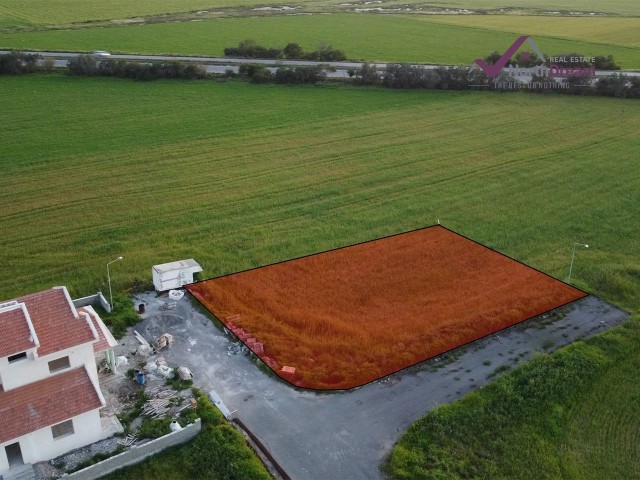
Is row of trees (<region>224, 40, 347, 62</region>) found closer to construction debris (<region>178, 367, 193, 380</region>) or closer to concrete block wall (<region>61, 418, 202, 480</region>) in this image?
construction debris (<region>178, 367, 193, 380</region>)

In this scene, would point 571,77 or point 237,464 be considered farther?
point 571,77

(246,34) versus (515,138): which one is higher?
(246,34)

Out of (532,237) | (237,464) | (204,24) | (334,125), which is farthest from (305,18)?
(237,464)

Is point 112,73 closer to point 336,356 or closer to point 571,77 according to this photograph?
point 571,77

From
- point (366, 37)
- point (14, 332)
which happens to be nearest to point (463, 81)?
point (366, 37)

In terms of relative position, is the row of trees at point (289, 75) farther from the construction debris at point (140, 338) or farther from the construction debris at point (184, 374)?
the construction debris at point (184, 374)

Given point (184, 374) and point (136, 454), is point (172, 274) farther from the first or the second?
point (136, 454)

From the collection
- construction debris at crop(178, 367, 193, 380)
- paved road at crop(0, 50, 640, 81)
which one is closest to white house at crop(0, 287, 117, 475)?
construction debris at crop(178, 367, 193, 380)
